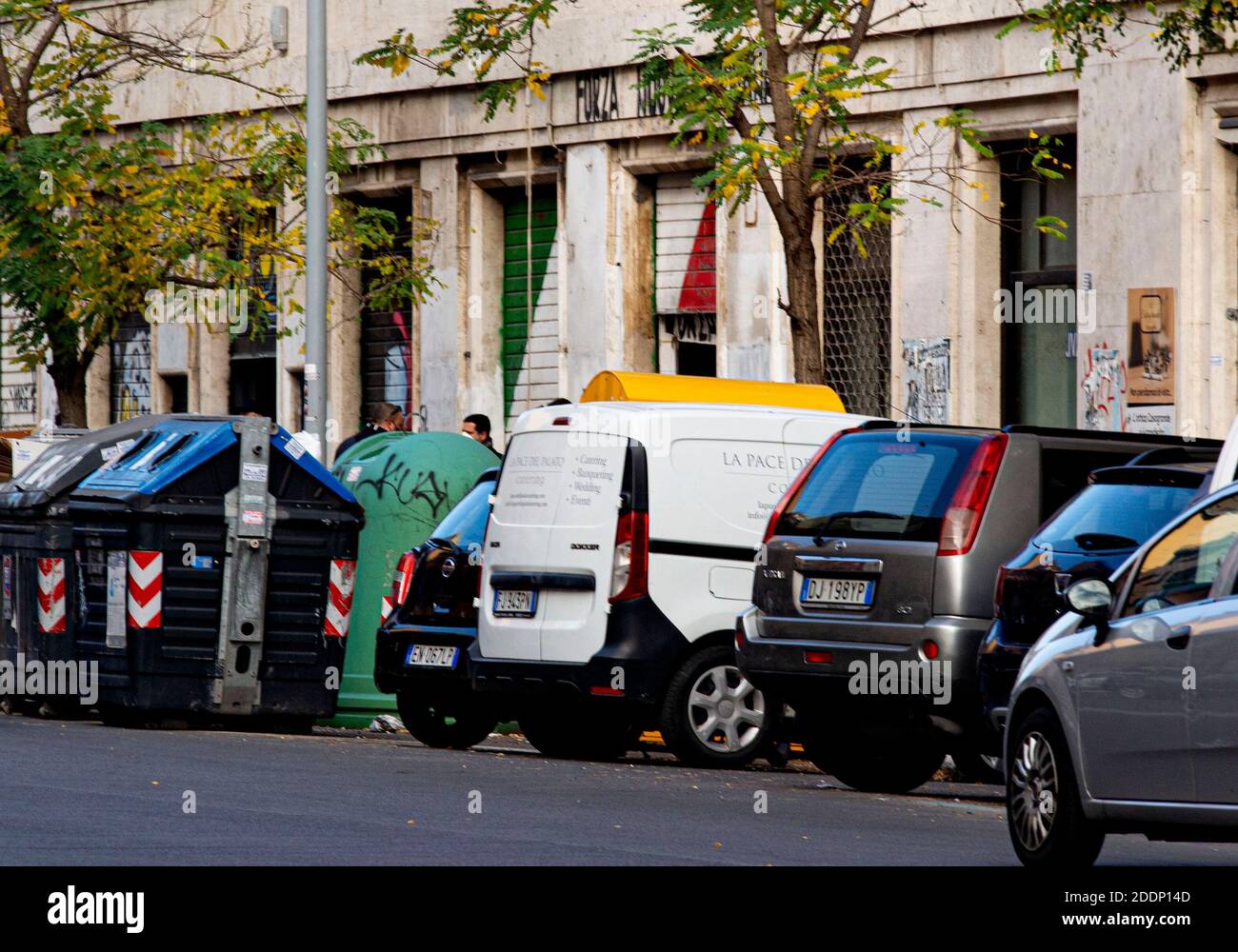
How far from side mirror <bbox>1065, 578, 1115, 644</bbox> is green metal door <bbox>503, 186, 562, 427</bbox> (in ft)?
58.7

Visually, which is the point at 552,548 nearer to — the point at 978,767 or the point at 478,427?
the point at 978,767

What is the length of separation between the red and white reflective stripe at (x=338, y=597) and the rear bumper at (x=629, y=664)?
121 inches

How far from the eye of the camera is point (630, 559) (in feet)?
45.8

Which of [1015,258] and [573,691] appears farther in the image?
[1015,258]

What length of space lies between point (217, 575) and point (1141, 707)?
28.3ft

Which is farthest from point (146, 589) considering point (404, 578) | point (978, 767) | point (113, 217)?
point (113, 217)

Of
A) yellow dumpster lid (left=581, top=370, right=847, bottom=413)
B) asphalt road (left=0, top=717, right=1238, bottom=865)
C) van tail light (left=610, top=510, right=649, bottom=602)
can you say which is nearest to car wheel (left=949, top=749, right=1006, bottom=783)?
asphalt road (left=0, top=717, right=1238, bottom=865)

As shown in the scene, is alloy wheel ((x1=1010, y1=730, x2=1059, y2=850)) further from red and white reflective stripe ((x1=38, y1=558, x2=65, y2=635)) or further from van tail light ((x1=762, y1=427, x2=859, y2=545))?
red and white reflective stripe ((x1=38, y1=558, x2=65, y2=635))

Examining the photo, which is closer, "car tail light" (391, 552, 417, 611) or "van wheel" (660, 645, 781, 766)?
"van wheel" (660, 645, 781, 766)

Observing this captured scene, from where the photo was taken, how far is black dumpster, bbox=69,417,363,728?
16219mm
